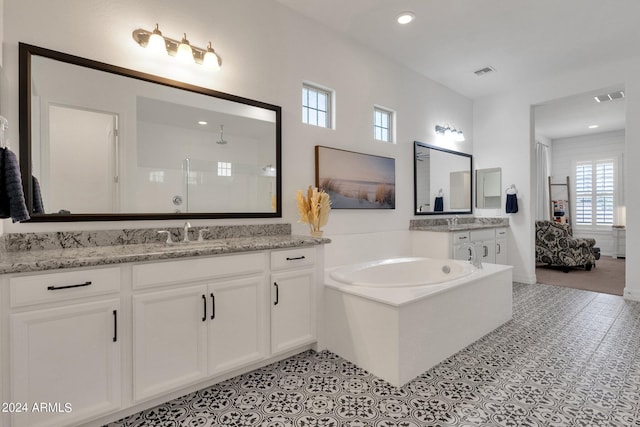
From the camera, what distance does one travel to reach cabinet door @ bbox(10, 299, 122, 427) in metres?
1.41

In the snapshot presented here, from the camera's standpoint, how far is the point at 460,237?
13.4 ft

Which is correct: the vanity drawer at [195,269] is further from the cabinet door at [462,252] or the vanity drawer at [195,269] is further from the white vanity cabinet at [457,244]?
the cabinet door at [462,252]

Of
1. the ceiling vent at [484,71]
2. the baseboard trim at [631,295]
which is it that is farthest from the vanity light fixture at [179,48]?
the baseboard trim at [631,295]

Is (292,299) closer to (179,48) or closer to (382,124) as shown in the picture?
(179,48)

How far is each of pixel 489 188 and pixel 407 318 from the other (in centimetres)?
391

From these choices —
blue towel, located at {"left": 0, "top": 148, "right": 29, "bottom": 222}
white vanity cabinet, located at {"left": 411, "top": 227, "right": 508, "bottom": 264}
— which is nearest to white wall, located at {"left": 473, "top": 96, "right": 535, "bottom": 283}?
white vanity cabinet, located at {"left": 411, "top": 227, "right": 508, "bottom": 264}

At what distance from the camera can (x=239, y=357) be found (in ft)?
6.77

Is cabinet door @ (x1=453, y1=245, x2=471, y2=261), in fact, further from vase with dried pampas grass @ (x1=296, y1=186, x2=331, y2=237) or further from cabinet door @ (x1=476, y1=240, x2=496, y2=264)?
vase with dried pampas grass @ (x1=296, y1=186, x2=331, y2=237)

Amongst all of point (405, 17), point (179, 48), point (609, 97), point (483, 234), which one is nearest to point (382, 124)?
point (405, 17)

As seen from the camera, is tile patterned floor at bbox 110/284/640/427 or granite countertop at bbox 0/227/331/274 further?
tile patterned floor at bbox 110/284/640/427

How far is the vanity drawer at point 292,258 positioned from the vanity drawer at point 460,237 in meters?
2.25

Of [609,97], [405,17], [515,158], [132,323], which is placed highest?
[405,17]

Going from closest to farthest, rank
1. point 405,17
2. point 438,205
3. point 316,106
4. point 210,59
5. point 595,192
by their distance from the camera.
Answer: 1. point 210,59
2. point 405,17
3. point 316,106
4. point 438,205
5. point 595,192

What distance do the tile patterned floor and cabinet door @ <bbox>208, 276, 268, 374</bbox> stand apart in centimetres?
17
